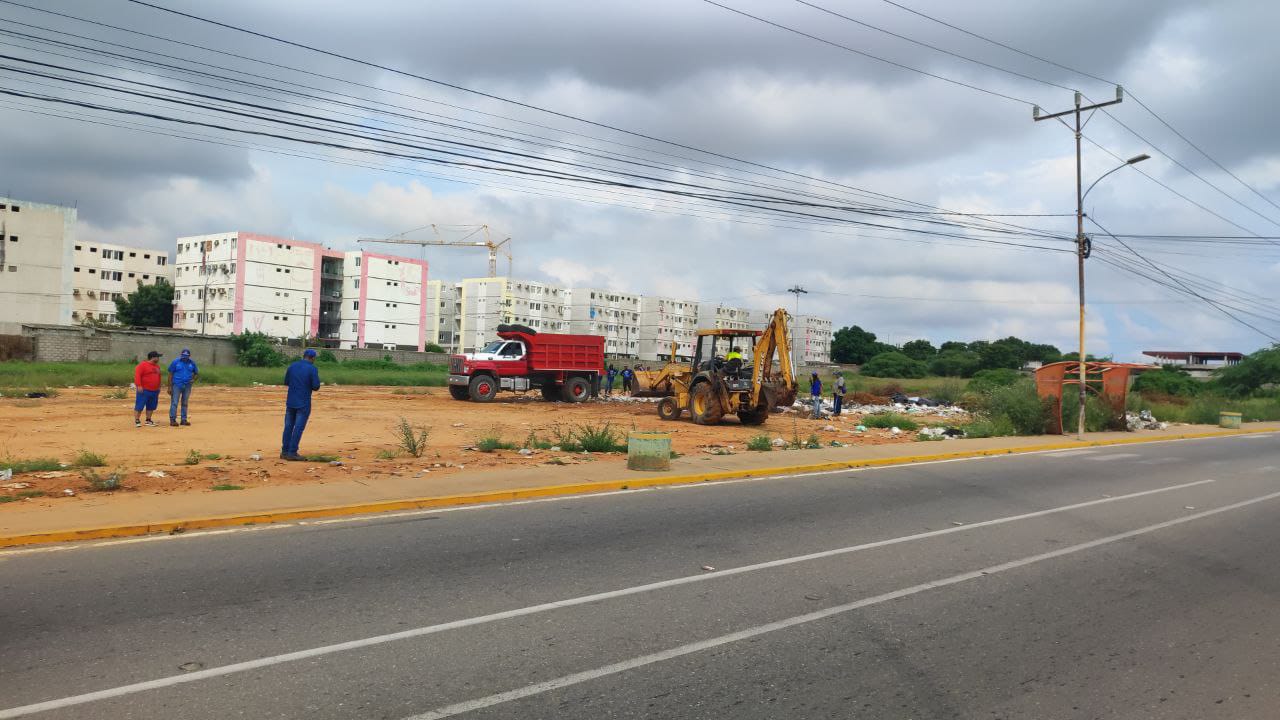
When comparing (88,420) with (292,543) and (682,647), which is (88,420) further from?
(682,647)

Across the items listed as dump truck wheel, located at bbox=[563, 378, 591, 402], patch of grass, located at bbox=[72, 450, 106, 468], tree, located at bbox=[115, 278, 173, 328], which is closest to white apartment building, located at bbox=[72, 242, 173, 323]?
tree, located at bbox=[115, 278, 173, 328]

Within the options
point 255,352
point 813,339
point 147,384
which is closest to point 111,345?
point 255,352

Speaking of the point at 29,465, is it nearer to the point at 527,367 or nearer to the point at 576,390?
the point at 527,367

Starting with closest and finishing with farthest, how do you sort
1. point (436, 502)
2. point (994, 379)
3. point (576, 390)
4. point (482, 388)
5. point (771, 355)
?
point (436, 502)
point (771, 355)
point (482, 388)
point (576, 390)
point (994, 379)

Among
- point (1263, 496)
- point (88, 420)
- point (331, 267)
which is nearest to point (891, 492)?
point (1263, 496)

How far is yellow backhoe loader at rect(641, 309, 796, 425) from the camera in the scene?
22.5m

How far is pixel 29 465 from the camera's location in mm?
12000

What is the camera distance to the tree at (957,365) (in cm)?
9525

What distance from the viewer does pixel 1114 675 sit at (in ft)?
16.7

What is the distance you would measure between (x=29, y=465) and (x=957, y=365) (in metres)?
97.3

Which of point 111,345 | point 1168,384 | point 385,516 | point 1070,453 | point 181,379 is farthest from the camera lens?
point 1168,384

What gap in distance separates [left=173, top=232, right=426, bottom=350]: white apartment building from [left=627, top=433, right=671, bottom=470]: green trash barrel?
282ft

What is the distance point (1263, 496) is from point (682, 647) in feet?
41.2

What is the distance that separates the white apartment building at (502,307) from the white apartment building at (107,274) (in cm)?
3943
